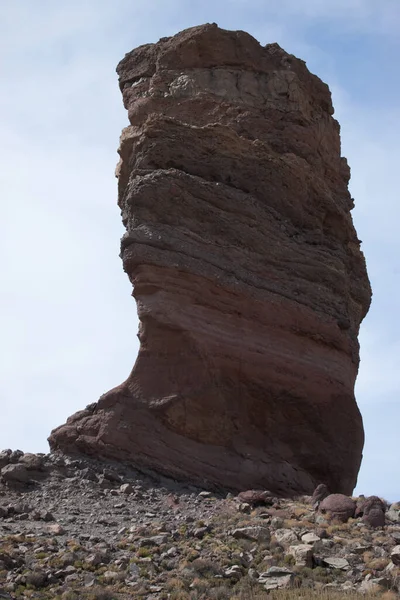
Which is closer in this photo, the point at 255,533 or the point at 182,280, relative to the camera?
the point at 255,533

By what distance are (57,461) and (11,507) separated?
2.60 meters

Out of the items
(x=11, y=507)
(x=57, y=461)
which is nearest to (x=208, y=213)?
(x=57, y=461)

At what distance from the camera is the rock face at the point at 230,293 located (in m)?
22.0

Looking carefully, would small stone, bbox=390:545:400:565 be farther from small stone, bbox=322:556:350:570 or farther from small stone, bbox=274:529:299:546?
small stone, bbox=274:529:299:546

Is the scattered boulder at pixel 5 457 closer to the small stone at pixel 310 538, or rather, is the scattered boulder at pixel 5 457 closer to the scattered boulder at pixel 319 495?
the scattered boulder at pixel 319 495

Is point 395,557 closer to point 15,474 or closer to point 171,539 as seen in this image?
point 171,539

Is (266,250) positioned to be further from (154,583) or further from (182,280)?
(154,583)

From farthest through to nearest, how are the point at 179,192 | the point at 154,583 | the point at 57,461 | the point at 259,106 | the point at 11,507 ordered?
the point at 259,106 → the point at 179,192 → the point at 57,461 → the point at 11,507 → the point at 154,583

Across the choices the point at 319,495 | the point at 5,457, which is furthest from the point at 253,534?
the point at 5,457

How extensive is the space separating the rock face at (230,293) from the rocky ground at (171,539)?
53.0 inches

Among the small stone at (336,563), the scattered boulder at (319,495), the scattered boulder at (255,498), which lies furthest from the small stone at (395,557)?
the scattered boulder at (255,498)

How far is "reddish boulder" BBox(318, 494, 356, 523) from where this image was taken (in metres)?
18.7

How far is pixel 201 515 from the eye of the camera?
1911 cm

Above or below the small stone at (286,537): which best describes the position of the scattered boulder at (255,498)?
above
